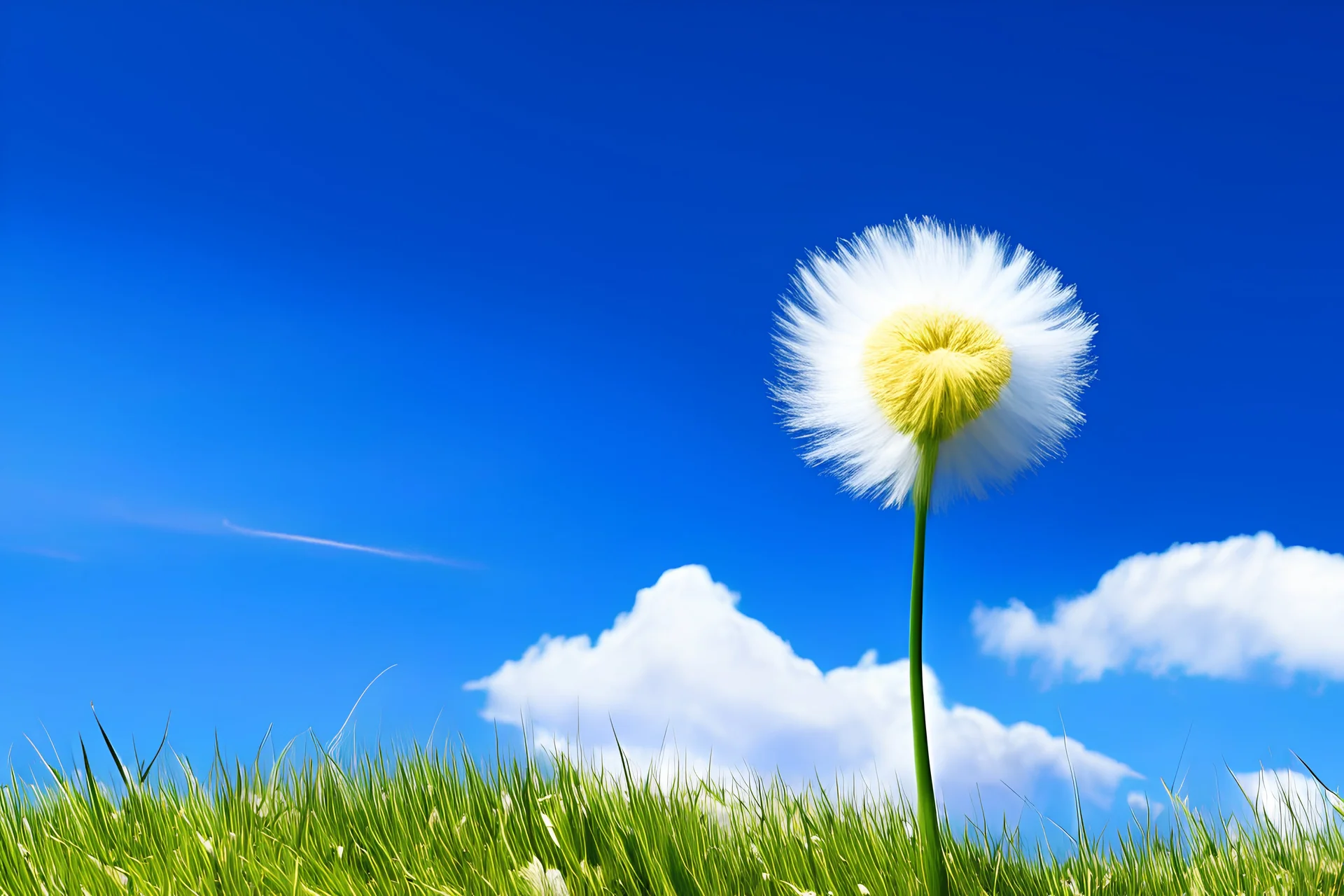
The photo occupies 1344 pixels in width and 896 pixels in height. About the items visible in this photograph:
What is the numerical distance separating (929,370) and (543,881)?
5.65 ft

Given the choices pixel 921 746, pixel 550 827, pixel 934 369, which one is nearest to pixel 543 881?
pixel 550 827

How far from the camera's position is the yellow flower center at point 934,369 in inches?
102

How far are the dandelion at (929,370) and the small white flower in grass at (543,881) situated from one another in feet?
3.18

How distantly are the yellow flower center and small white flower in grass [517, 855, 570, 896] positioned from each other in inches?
60.6

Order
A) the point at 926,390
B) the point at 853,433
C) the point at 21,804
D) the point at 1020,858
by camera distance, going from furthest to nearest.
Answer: the point at 21,804 → the point at 1020,858 → the point at 853,433 → the point at 926,390

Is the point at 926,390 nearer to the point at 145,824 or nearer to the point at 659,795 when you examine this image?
the point at 659,795

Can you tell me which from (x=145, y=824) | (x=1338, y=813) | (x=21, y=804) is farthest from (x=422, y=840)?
(x=1338, y=813)

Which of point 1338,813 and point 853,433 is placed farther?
point 1338,813

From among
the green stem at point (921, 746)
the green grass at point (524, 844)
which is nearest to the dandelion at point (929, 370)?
the green stem at point (921, 746)

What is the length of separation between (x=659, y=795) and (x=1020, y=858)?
1257 millimetres

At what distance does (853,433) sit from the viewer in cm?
276

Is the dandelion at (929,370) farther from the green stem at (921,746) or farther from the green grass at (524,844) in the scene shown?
the green grass at (524,844)

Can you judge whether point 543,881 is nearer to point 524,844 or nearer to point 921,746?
point 524,844

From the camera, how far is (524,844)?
3053 millimetres
